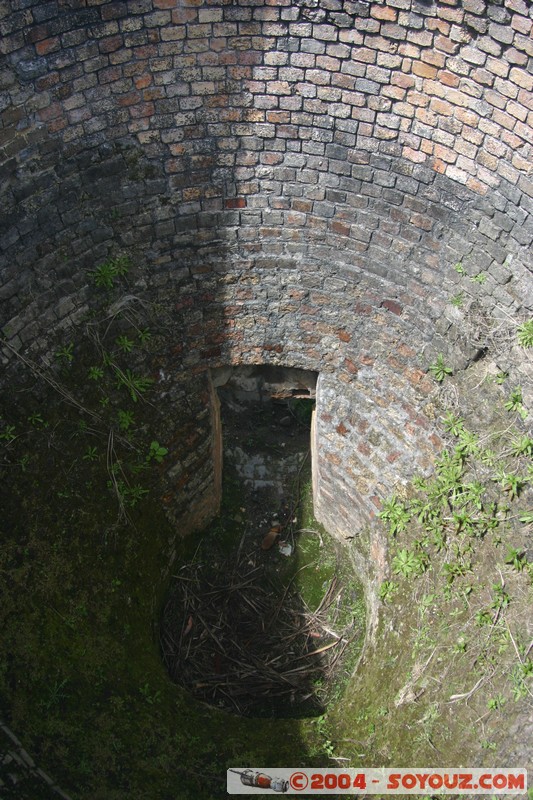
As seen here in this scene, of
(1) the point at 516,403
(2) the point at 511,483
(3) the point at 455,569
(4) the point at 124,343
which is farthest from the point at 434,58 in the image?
(3) the point at 455,569

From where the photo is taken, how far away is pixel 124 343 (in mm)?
4090

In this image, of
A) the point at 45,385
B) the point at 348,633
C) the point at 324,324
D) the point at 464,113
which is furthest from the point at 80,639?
the point at 464,113

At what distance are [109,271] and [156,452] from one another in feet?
4.05

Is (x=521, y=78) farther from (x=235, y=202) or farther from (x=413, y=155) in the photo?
(x=235, y=202)

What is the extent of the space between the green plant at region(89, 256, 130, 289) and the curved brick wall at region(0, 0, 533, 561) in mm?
62

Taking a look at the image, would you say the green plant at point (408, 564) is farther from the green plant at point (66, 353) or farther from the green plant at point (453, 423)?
the green plant at point (66, 353)

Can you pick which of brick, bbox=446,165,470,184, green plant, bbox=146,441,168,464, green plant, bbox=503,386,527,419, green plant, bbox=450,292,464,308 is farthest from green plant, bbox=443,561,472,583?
brick, bbox=446,165,470,184

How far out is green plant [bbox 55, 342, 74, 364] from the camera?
3885 mm

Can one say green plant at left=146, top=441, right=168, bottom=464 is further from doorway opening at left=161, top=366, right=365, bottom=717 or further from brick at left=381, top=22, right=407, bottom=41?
brick at left=381, top=22, right=407, bottom=41

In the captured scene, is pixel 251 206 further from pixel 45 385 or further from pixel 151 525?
pixel 151 525

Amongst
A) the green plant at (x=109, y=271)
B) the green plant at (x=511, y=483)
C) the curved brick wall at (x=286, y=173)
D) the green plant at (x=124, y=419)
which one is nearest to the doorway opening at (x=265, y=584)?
the green plant at (x=124, y=419)

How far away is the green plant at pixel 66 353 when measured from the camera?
3885 mm

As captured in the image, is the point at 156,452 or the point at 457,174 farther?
the point at 156,452

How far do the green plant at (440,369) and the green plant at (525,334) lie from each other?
1.55ft
